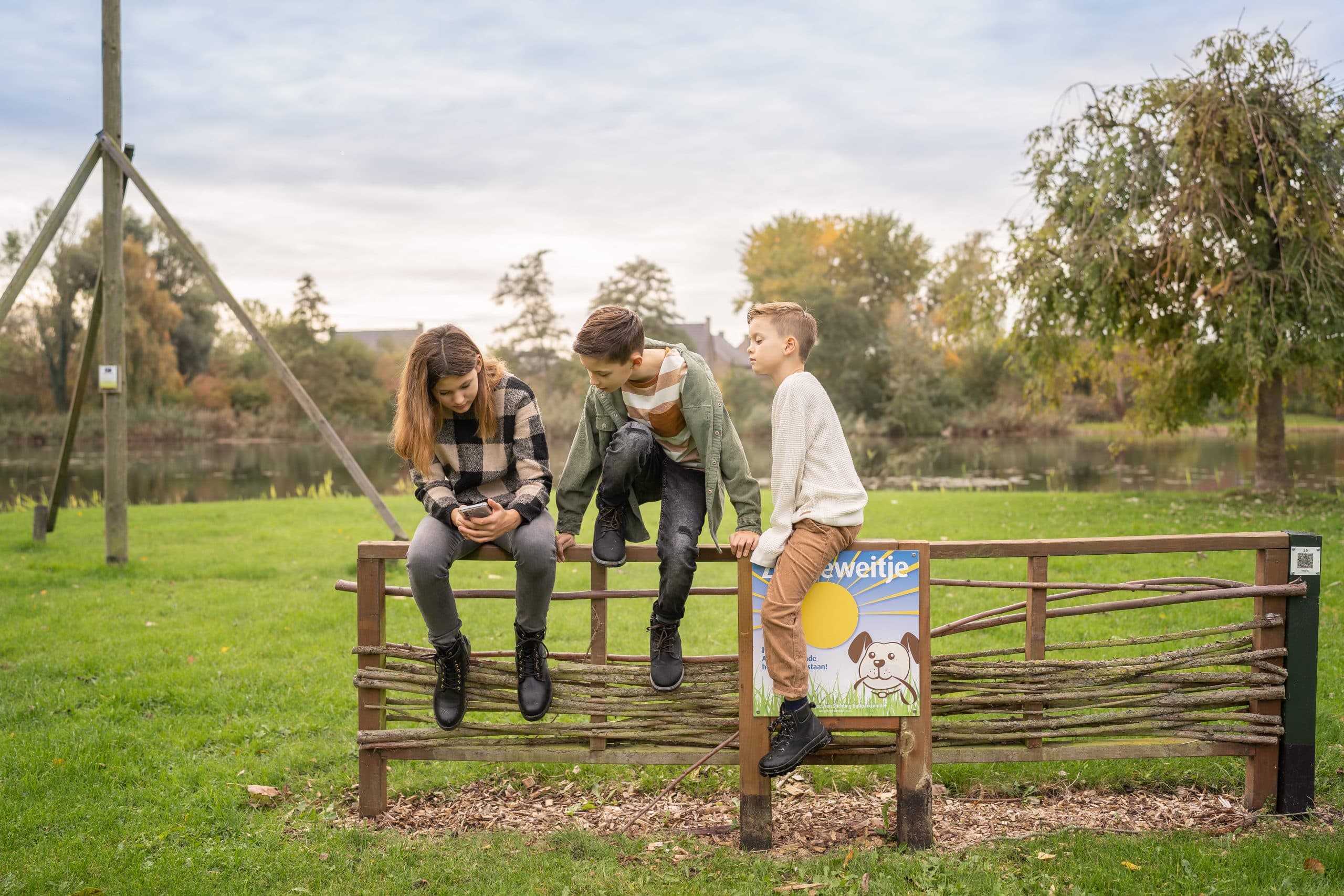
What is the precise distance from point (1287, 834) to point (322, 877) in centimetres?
334

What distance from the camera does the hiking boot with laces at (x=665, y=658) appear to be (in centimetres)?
335

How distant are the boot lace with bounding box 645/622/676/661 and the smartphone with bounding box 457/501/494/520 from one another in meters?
0.74

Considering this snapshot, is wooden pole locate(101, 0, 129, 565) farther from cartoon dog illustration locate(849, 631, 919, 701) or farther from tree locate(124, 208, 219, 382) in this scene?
tree locate(124, 208, 219, 382)

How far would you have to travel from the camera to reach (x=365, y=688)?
11.6 ft

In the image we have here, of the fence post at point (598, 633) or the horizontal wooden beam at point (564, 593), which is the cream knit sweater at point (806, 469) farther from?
the fence post at point (598, 633)

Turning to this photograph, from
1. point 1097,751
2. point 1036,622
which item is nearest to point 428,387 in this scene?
point 1036,622

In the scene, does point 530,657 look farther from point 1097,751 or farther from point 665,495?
point 1097,751

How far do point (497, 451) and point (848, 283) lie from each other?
135ft

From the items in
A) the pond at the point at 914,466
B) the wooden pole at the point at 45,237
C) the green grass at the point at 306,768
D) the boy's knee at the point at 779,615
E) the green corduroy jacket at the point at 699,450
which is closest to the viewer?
the green grass at the point at 306,768

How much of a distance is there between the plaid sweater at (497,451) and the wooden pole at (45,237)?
445cm

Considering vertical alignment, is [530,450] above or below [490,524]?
above

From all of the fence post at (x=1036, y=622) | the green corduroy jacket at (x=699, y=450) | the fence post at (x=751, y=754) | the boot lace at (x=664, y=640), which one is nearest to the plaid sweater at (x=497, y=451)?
the green corduroy jacket at (x=699, y=450)

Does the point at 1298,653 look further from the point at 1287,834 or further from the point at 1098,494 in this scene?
the point at 1098,494

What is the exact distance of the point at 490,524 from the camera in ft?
10.8
